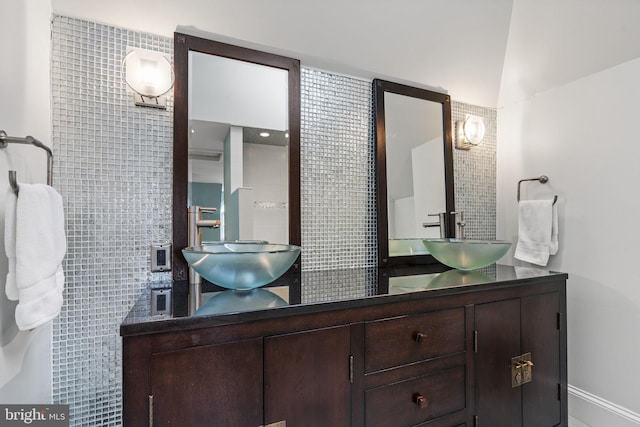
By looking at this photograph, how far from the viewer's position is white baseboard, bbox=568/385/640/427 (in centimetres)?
158

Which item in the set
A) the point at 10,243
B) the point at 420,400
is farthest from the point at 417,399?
the point at 10,243

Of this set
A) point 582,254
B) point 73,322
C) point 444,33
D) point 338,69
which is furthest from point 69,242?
point 582,254

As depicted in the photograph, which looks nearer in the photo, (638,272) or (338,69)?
(638,272)

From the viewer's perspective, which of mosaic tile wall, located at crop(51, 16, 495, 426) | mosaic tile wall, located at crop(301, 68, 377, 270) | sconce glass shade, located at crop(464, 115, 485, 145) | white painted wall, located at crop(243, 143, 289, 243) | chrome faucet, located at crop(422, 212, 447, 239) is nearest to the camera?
mosaic tile wall, located at crop(51, 16, 495, 426)

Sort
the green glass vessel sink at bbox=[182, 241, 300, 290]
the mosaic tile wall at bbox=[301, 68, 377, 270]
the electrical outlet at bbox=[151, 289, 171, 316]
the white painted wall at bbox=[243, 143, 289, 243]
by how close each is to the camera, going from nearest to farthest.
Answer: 1. the electrical outlet at bbox=[151, 289, 171, 316]
2. the green glass vessel sink at bbox=[182, 241, 300, 290]
3. the white painted wall at bbox=[243, 143, 289, 243]
4. the mosaic tile wall at bbox=[301, 68, 377, 270]

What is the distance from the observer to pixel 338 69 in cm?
174

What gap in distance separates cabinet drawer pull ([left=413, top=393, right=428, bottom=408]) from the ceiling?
1.62m

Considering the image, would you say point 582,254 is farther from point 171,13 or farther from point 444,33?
point 171,13

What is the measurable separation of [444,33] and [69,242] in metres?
2.16

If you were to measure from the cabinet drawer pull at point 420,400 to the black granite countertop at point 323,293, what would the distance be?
373 mm

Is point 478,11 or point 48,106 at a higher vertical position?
point 478,11

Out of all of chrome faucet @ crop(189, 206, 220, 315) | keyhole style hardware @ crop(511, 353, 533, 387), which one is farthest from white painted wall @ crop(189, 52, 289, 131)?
keyhole style hardware @ crop(511, 353, 533, 387)

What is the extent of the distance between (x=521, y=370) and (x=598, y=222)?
3.09 feet

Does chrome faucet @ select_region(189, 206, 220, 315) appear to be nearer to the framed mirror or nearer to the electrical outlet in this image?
the electrical outlet
